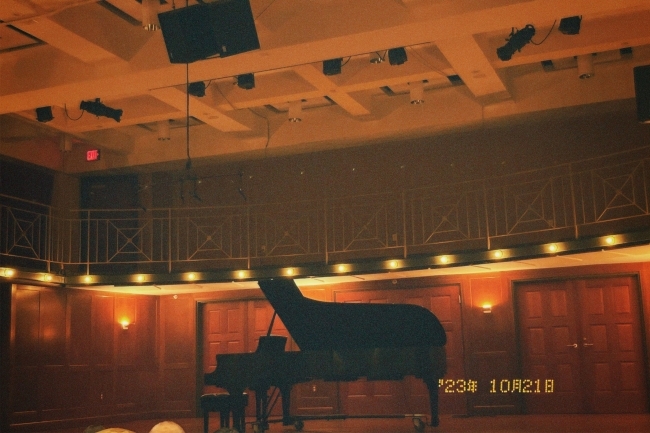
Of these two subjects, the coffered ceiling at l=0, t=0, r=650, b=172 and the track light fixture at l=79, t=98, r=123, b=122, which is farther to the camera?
the track light fixture at l=79, t=98, r=123, b=122

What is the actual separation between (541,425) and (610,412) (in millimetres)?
2629

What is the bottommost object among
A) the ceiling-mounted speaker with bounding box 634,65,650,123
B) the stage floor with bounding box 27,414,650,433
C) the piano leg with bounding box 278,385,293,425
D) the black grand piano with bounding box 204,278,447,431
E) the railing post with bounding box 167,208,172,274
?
the stage floor with bounding box 27,414,650,433

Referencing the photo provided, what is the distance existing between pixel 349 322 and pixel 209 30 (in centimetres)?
379

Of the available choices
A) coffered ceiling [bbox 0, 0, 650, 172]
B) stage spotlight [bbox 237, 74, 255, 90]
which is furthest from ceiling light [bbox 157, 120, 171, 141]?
stage spotlight [bbox 237, 74, 255, 90]

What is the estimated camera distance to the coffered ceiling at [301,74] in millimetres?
9023

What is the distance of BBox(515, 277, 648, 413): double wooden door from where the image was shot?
11938 millimetres

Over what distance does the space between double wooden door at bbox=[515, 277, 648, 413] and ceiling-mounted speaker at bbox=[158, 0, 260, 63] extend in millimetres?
7637

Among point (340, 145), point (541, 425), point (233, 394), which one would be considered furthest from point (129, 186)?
point (541, 425)

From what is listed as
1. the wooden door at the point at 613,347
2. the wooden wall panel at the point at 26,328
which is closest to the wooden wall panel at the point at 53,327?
the wooden wall panel at the point at 26,328

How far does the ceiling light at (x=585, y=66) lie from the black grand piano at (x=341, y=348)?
4729mm

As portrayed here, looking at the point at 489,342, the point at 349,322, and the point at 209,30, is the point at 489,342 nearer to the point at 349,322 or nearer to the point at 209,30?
the point at 349,322

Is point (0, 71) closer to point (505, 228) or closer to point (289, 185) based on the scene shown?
point (289, 185)

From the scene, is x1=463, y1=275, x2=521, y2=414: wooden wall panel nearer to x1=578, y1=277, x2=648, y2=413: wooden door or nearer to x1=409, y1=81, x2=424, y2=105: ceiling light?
x1=578, y1=277, x2=648, y2=413: wooden door

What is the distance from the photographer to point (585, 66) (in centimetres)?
1126
